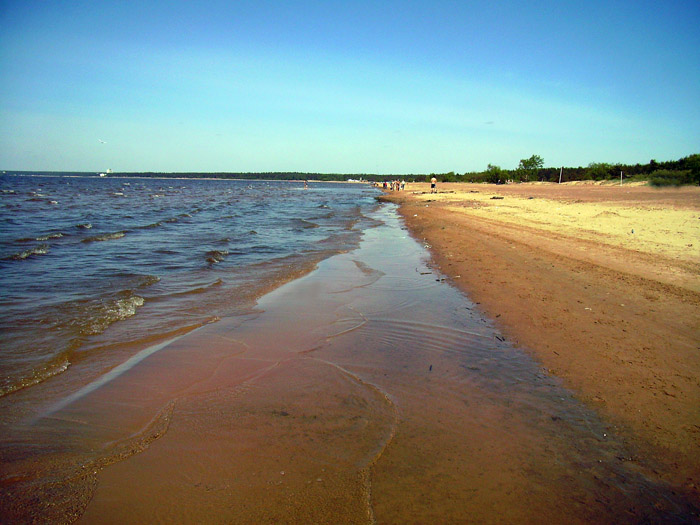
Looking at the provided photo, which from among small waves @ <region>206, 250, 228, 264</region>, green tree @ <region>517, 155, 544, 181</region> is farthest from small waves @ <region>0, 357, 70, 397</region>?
green tree @ <region>517, 155, 544, 181</region>

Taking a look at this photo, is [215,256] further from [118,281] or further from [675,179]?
[675,179]

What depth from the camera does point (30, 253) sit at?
12891 mm

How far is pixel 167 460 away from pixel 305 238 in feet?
52.4

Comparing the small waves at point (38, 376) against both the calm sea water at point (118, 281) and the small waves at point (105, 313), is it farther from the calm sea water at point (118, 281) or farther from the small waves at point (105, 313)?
the small waves at point (105, 313)

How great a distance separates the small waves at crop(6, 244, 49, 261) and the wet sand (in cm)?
972

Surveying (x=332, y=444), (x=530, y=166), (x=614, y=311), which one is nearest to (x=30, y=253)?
(x=332, y=444)

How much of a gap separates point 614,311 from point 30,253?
52.9ft

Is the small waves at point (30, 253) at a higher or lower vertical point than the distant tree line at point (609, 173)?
lower

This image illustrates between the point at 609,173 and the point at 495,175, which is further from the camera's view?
the point at 495,175

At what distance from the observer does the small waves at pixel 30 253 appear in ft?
39.8

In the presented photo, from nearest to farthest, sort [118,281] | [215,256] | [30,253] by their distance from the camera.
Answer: [118,281] → [30,253] → [215,256]

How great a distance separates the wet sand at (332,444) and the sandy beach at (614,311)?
33 cm

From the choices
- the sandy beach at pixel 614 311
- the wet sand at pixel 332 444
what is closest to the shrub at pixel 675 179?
the sandy beach at pixel 614 311

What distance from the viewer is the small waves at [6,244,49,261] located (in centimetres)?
1214
